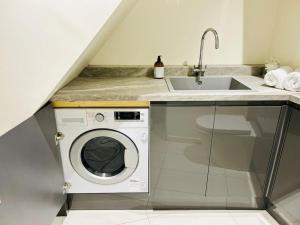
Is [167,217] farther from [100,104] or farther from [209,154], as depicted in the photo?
[100,104]

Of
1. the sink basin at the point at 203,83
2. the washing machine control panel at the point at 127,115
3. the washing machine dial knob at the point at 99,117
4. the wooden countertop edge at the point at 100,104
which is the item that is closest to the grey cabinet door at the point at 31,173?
the wooden countertop edge at the point at 100,104

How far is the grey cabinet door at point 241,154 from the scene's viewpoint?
1502 mm

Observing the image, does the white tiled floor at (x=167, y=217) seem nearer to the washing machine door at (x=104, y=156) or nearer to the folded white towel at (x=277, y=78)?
the washing machine door at (x=104, y=156)

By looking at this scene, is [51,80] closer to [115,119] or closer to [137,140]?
[115,119]

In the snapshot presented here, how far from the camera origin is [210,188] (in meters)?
1.72

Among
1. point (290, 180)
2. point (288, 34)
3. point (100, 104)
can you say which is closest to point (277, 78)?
point (288, 34)

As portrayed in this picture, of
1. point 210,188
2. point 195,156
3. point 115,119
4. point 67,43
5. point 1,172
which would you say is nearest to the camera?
point 1,172

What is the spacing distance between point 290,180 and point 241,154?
34 centimetres

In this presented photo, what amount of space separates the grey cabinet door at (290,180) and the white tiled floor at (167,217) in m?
0.19

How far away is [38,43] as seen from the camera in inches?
43.4

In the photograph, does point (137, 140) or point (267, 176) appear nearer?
point (137, 140)

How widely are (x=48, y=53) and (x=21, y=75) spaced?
186 millimetres

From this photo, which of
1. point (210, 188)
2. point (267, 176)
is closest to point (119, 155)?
point (210, 188)

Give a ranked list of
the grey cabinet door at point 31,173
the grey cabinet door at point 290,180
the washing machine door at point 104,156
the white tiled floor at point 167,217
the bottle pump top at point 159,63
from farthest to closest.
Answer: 1. the bottle pump top at point 159,63
2. the white tiled floor at point 167,217
3. the washing machine door at point 104,156
4. the grey cabinet door at point 290,180
5. the grey cabinet door at point 31,173
